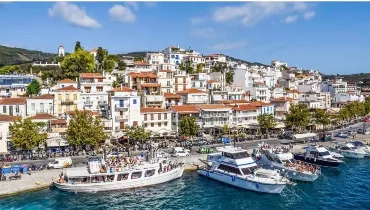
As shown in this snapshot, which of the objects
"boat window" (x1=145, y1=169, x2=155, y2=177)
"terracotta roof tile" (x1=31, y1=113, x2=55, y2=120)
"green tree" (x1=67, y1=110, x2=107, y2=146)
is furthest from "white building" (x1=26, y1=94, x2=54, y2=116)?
"boat window" (x1=145, y1=169, x2=155, y2=177)

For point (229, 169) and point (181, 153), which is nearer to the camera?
point (229, 169)

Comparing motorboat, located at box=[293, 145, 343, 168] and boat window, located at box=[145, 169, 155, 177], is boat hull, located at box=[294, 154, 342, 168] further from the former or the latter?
boat window, located at box=[145, 169, 155, 177]

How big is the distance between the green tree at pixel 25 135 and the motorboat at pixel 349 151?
157ft

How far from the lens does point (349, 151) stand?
61.5 meters

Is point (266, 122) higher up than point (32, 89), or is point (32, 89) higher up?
point (32, 89)

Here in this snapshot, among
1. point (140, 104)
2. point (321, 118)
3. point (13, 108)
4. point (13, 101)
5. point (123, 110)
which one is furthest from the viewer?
point (321, 118)

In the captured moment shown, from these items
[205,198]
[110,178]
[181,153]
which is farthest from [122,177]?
[181,153]

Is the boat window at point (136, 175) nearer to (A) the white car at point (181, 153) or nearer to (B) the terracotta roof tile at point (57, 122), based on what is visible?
(A) the white car at point (181, 153)

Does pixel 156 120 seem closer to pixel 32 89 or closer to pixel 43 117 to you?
pixel 43 117

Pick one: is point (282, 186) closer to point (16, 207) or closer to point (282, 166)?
point (282, 166)

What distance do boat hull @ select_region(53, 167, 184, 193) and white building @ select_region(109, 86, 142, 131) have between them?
20761mm

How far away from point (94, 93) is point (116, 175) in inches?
1179

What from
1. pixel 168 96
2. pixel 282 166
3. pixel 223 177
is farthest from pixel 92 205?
pixel 168 96

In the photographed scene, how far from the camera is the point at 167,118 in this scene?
68.9 meters
